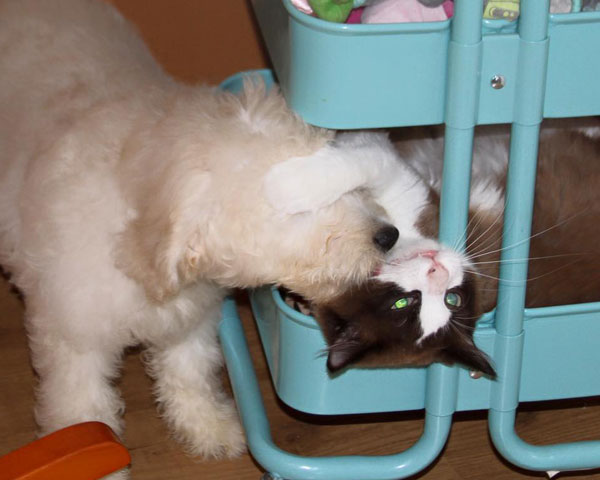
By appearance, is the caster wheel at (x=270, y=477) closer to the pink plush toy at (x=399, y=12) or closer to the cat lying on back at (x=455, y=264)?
the cat lying on back at (x=455, y=264)

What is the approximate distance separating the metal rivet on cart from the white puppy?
22 cm

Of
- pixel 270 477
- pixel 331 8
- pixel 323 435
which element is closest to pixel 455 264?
pixel 331 8

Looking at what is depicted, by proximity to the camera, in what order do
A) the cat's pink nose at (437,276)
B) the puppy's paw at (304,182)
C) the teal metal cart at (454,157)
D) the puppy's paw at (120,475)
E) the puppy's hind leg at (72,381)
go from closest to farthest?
1. the teal metal cart at (454,157)
2. the puppy's paw at (304,182)
3. the cat's pink nose at (437,276)
4. the puppy's hind leg at (72,381)
5. the puppy's paw at (120,475)

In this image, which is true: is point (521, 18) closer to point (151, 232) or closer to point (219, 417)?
point (151, 232)

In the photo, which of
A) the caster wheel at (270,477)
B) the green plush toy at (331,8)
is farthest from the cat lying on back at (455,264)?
the caster wheel at (270,477)

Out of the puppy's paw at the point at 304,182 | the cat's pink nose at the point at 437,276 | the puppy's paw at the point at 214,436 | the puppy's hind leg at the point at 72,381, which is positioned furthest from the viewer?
the puppy's paw at the point at 214,436

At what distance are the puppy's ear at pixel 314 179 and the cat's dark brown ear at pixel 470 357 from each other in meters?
0.29

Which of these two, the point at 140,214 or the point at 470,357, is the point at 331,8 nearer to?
the point at 140,214

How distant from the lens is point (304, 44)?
106 cm

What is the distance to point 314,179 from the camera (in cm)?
115

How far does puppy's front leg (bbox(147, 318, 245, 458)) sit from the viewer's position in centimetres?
168

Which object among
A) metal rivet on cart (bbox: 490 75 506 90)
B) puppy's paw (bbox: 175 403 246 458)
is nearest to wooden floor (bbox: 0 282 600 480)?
puppy's paw (bbox: 175 403 246 458)

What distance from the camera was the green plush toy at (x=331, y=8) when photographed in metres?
1.09

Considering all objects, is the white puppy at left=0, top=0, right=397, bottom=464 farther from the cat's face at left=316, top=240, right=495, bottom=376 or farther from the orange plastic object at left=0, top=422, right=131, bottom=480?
the orange plastic object at left=0, top=422, right=131, bottom=480
